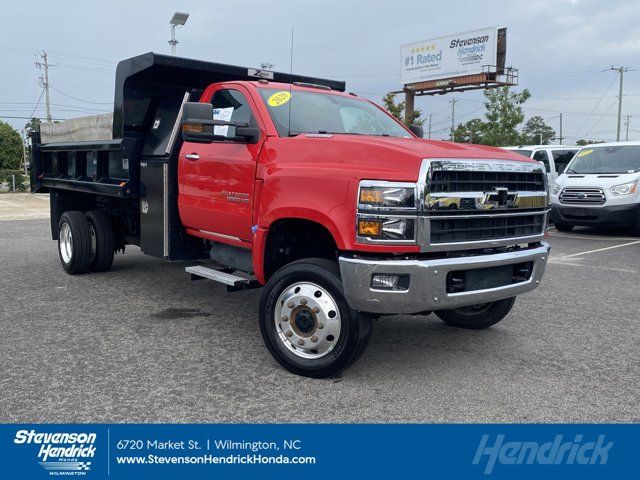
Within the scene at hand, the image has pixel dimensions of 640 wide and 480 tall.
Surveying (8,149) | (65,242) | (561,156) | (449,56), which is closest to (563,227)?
(561,156)

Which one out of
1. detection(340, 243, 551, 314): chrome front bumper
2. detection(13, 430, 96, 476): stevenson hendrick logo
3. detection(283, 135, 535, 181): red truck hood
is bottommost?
detection(13, 430, 96, 476): stevenson hendrick logo

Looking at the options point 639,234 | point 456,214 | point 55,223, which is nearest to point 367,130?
point 456,214

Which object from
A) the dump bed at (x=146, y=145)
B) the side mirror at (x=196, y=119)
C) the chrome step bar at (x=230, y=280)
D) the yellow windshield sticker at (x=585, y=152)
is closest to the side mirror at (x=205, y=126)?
the side mirror at (x=196, y=119)

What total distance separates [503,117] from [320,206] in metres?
41.3

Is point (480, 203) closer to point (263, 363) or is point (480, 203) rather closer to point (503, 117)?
point (263, 363)

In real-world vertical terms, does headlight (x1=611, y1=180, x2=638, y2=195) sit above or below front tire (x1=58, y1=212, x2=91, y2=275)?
above

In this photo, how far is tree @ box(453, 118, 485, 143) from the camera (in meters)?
43.8

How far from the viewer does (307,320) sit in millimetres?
4078

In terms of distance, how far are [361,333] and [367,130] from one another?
6.75ft

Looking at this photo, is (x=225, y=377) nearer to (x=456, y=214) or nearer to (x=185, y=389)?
(x=185, y=389)

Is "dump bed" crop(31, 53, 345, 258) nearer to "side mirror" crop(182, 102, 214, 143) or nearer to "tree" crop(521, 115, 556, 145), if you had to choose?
"side mirror" crop(182, 102, 214, 143)

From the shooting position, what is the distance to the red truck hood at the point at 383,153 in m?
3.75

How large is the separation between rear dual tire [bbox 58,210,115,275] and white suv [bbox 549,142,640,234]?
383 inches

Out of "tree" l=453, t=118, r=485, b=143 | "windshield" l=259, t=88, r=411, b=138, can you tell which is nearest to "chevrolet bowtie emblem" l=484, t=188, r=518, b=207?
"windshield" l=259, t=88, r=411, b=138
